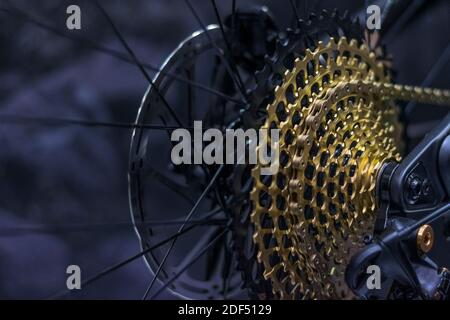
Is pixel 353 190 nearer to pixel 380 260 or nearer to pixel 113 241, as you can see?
pixel 380 260

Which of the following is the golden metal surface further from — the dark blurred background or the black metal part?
the dark blurred background

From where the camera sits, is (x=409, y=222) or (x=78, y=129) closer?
(x=409, y=222)

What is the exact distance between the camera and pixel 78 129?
4.03ft

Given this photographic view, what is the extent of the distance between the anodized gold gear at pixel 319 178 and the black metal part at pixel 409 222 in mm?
29

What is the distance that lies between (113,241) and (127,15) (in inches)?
14.9

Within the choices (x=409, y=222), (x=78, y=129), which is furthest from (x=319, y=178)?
(x=78, y=129)

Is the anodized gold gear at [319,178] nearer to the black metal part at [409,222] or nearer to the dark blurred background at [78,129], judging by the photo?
the black metal part at [409,222]

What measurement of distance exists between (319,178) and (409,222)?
0.09 metres

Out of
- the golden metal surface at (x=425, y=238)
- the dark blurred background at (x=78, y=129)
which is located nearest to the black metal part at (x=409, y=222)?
the golden metal surface at (x=425, y=238)

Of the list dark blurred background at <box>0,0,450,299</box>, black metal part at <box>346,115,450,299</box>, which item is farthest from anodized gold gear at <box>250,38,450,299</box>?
dark blurred background at <box>0,0,450,299</box>

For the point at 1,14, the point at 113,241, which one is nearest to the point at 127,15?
the point at 1,14

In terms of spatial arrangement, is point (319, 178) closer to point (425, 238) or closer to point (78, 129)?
point (425, 238)

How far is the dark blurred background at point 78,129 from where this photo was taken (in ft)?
3.70

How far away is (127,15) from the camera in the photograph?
47.8 inches
